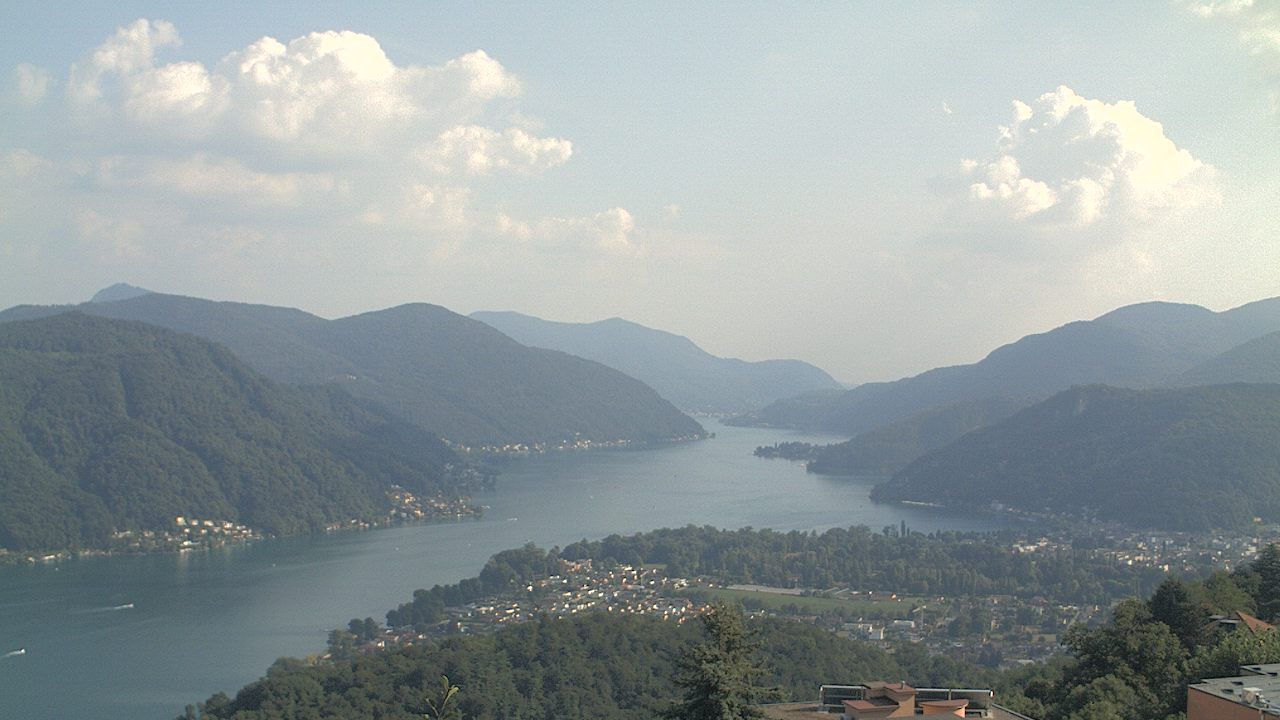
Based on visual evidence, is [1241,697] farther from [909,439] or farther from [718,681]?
[909,439]

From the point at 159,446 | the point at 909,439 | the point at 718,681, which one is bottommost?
the point at 718,681

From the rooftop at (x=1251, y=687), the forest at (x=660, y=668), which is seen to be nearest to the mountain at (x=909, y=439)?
the forest at (x=660, y=668)

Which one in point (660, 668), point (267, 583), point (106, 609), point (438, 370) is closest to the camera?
point (660, 668)

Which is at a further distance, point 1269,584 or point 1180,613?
point 1269,584

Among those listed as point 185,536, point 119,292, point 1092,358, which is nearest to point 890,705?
point 185,536

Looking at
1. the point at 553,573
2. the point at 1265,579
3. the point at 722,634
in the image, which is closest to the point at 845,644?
the point at 1265,579

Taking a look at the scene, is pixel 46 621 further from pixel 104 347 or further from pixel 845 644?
pixel 104 347
